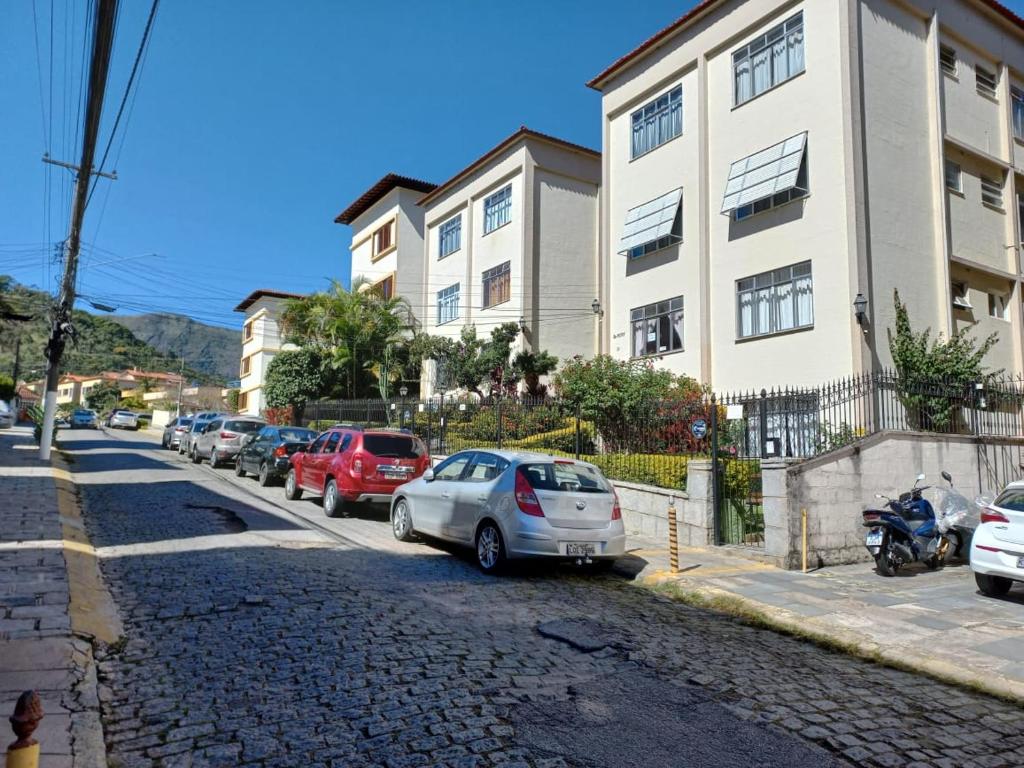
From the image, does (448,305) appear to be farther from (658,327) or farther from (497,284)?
(658,327)

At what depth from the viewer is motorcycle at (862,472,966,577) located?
976 cm

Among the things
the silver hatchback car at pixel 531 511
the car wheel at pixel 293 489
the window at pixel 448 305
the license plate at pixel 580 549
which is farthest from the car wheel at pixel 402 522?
the window at pixel 448 305

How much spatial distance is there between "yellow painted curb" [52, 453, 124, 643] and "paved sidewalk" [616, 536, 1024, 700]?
5.99 metres

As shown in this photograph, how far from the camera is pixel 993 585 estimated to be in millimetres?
8531

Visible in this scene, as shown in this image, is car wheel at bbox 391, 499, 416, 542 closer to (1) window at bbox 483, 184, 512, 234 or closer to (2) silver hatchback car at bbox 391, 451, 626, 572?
(2) silver hatchback car at bbox 391, 451, 626, 572

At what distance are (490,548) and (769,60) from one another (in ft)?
49.0

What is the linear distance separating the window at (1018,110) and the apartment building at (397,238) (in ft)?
73.5

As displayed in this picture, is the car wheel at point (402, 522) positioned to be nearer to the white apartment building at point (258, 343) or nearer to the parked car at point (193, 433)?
the parked car at point (193, 433)

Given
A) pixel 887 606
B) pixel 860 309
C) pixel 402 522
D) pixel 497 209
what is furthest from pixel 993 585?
pixel 497 209

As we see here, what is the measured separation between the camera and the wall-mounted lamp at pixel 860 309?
1476 centimetres

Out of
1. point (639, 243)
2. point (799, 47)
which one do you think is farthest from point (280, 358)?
point (799, 47)

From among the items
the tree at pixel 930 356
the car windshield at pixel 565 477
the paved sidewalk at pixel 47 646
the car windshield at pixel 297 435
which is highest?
the tree at pixel 930 356

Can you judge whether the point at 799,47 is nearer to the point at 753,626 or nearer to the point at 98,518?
the point at 753,626

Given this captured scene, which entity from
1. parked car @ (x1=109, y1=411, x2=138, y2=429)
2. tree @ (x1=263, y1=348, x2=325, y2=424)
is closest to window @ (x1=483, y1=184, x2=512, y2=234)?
tree @ (x1=263, y1=348, x2=325, y2=424)
